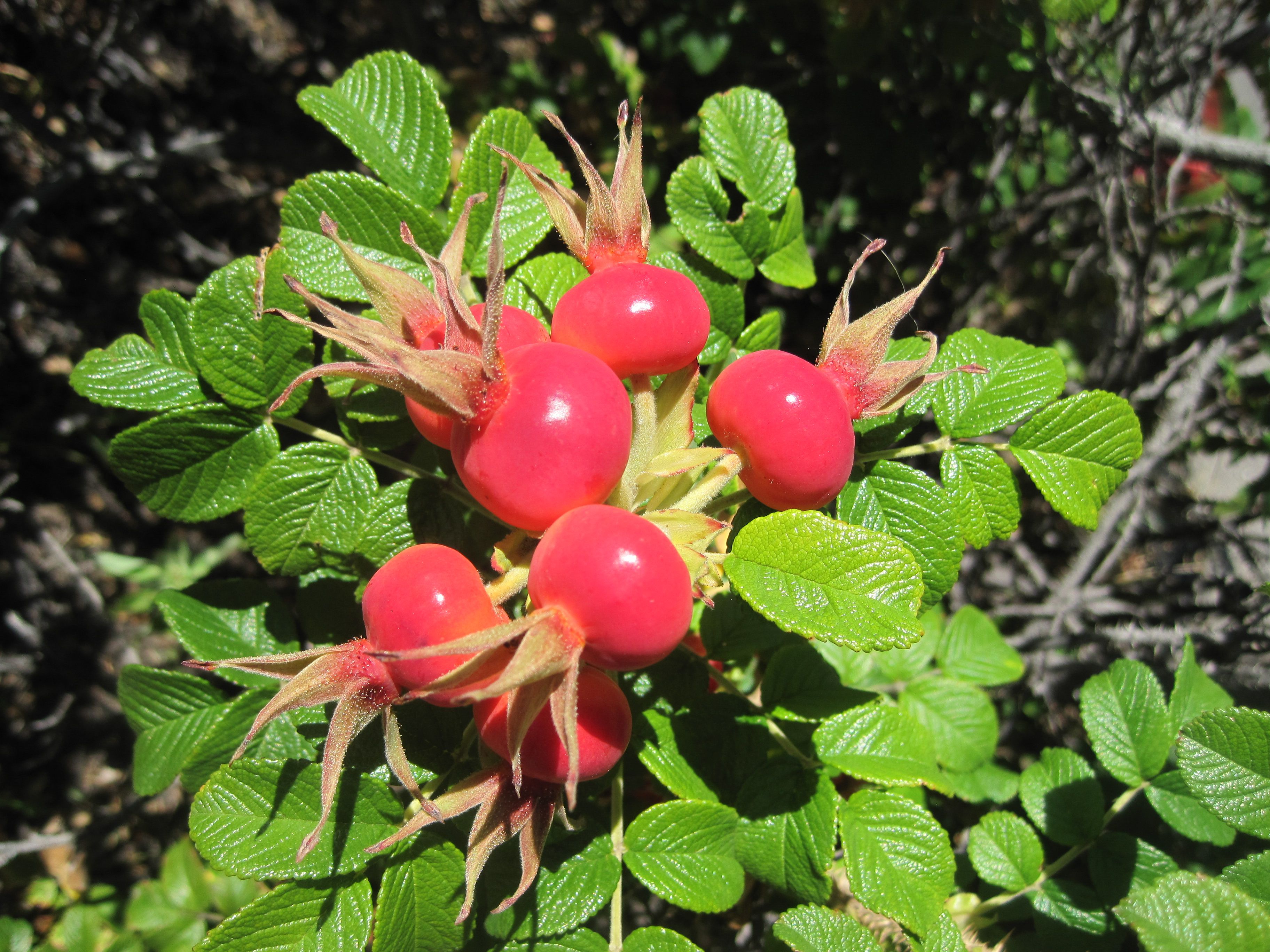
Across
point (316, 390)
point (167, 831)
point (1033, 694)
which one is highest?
point (316, 390)

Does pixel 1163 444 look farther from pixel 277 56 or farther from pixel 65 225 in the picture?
pixel 65 225

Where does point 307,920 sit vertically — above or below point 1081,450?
below

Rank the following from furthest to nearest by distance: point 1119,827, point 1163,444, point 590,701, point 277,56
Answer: point 277,56
point 1163,444
point 1119,827
point 590,701

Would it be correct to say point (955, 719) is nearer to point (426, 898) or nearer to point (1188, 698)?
point (1188, 698)

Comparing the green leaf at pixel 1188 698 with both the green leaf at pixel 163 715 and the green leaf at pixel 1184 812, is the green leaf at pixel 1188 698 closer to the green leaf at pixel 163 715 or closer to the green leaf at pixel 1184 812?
the green leaf at pixel 1184 812

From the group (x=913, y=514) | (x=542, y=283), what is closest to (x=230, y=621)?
(x=542, y=283)

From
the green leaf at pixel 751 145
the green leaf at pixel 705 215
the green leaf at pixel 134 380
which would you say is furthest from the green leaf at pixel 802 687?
the green leaf at pixel 134 380

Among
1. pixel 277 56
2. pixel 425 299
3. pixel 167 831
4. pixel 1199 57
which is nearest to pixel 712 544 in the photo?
pixel 425 299
